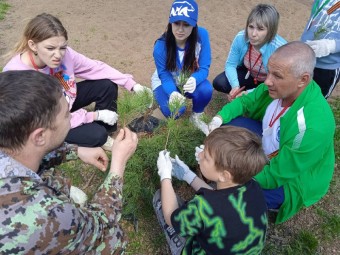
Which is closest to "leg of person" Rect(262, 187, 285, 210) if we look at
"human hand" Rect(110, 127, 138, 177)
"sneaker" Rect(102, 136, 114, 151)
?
"human hand" Rect(110, 127, 138, 177)

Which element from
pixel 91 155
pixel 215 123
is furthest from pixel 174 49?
pixel 91 155

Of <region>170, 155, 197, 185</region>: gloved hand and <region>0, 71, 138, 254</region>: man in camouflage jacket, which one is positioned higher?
<region>0, 71, 138, 254</region>: man in camouflage jacket

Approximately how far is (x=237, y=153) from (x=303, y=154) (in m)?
0.67

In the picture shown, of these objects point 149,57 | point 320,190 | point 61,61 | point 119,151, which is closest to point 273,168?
point 320,190

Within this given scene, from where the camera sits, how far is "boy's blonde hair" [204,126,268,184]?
167 centimetres

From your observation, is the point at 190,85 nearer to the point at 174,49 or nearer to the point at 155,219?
the point at 174,49

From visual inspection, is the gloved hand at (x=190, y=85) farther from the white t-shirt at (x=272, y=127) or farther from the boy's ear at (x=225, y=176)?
the boy's ear at (x=225, y=176)

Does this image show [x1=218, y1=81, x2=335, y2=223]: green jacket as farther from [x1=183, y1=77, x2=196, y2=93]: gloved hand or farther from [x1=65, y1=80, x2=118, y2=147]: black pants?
[x1=65, y1=80, x2=118, y2=147]: black pants

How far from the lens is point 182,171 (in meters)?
2.31

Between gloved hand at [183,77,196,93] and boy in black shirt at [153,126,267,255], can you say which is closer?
boy in black shirt at [153,126,267,255]

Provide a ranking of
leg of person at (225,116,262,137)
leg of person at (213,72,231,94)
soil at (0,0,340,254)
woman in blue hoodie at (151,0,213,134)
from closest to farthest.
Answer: leg of person at (225,116,262,137), woman in blue hoodie at (151,0,213,134), leg of person at (213,72,231,94), soil at (0,0,340,254)

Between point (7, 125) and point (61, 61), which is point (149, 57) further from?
point (7, 125)

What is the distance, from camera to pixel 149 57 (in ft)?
15.6

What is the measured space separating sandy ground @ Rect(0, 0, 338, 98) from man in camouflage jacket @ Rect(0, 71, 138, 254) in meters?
2.96
